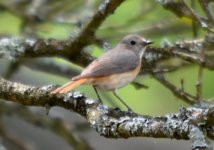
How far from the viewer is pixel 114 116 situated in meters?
3.03

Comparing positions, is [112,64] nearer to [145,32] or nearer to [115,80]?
[115,80]

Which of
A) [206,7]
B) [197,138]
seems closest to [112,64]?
[206,7]

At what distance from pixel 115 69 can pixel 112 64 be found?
0.04 metres

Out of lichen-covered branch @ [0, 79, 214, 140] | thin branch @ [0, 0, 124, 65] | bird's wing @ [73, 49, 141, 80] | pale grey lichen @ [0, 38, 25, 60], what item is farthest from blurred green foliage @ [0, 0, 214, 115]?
lichen-covered branch @ [0, 79, 214, 140]

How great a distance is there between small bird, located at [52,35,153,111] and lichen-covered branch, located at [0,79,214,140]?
9.0 inches

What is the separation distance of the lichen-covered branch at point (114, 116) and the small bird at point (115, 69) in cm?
23

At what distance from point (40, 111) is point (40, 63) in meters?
0.49

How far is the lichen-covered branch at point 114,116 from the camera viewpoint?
2.60m

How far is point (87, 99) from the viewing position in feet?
→ 10.7

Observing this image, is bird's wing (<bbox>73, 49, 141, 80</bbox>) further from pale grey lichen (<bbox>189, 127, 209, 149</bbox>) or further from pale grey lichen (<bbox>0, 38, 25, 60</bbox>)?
pale grey lichen (<bbox>189, 127, 209, 149</bbox>)

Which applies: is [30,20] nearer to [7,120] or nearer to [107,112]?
[7,120]

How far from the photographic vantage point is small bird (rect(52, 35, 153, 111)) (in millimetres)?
3910

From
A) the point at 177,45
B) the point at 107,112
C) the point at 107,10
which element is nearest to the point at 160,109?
the point at 177,45

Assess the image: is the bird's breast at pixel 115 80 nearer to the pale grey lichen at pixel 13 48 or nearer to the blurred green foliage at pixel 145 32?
the blurred green foliage at pixel 145 32
